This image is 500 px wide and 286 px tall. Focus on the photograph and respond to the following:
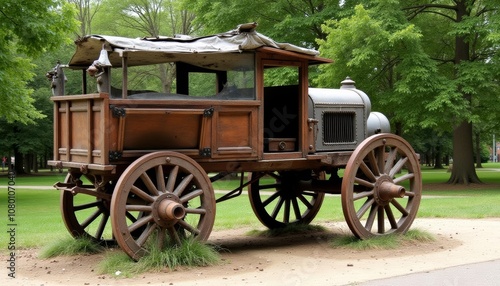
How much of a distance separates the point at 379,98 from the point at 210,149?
20075mm

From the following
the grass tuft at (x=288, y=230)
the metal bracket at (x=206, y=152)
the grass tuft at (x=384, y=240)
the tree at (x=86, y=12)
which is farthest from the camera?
the tree at (x=86, y=12)

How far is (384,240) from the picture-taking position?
33.7ft

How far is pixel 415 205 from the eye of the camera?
11.1 meters

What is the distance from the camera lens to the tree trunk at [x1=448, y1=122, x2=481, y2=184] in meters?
31.0

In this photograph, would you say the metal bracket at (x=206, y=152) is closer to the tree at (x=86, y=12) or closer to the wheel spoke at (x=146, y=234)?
the wheel spoke at (x=146, y=234)

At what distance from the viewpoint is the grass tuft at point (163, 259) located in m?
8.28

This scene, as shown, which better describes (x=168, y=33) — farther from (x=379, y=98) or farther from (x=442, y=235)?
(x=442, y=235)

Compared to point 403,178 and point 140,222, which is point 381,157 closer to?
point 403,178

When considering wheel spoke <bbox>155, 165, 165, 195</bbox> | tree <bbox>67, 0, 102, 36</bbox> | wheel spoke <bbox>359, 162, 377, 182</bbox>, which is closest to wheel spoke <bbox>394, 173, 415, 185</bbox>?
wheel spoke <bbox>359, 162, 377, 182</bbox>

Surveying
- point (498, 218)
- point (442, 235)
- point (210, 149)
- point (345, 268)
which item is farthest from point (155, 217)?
point (498, 218)

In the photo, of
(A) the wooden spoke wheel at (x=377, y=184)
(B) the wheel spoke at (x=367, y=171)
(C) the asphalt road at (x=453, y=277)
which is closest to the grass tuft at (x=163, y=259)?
(C) the asphalt road at (x=453, y=277)

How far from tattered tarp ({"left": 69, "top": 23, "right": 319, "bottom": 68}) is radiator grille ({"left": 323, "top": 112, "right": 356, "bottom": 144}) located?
1.33m

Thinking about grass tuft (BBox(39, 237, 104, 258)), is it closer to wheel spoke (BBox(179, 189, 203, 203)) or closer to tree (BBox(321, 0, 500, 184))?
wheel spoke (BBox(179, 189, 203, 203))

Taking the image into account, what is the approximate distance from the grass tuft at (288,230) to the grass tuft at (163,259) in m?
3.22
